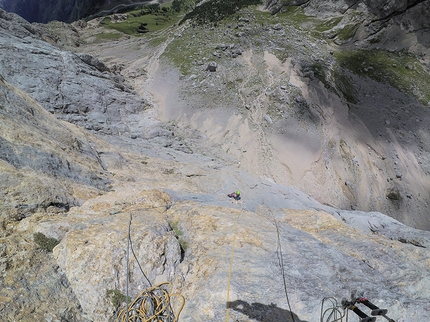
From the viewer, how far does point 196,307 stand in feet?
22.1

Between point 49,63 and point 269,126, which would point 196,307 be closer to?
point 269,126

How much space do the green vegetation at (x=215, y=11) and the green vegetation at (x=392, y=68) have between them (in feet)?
81.5

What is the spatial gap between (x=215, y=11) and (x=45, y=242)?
186 feet

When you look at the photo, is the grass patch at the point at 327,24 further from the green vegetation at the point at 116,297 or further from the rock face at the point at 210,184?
the green vegetation at the point at 116,297

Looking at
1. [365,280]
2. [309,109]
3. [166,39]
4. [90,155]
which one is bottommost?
[90,155]

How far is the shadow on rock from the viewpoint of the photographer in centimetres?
657

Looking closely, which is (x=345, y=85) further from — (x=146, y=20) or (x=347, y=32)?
(x=146, y=20)

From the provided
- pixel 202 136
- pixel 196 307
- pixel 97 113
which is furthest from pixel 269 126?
pixel 196 307

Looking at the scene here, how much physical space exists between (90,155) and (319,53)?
138 ft

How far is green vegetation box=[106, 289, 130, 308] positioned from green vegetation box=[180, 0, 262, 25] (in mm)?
53235

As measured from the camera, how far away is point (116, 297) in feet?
22.0

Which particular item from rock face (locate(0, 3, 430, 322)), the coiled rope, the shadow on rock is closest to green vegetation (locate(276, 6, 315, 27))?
rock face (locate(0, 3, 430, 322))

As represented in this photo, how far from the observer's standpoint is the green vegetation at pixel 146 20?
83.2m

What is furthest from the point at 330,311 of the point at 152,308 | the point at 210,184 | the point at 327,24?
the point at 327,24
